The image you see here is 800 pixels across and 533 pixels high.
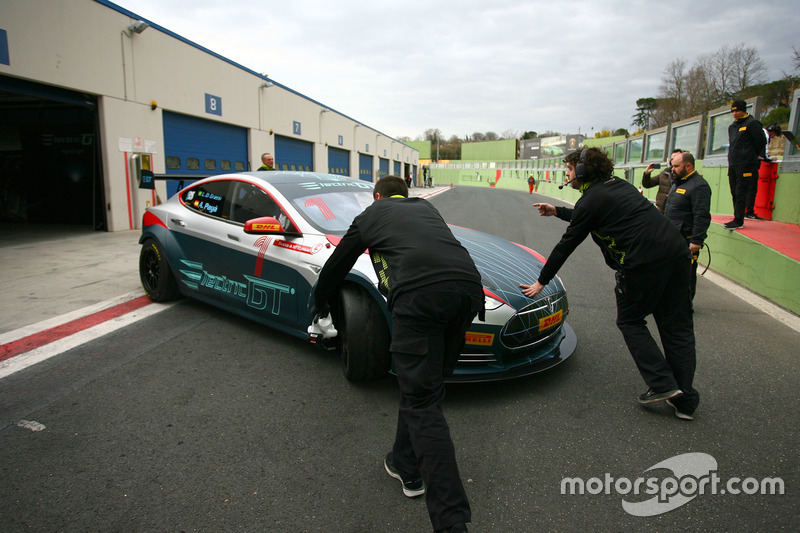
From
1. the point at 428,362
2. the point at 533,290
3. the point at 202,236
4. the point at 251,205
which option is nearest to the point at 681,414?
the point at 533,290

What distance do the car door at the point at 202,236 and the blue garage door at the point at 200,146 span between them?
25.0ft

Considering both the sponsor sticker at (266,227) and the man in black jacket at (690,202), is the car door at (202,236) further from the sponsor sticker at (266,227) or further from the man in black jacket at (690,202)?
the man in black jacket at (690,202)

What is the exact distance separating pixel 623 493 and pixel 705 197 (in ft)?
10.9

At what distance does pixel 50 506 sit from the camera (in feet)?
6.95

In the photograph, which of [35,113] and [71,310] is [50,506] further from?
[35,113]

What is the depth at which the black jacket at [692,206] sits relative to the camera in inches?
175

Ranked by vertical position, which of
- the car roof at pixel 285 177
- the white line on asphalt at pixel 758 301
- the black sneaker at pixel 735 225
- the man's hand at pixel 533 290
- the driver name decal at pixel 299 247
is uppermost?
the car roof at pixel 285 177

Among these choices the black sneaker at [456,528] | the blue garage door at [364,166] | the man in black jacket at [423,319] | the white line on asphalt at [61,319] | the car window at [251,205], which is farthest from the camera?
the blue garage door at [364,166]

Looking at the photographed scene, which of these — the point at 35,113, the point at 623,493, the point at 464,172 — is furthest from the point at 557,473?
the point at 464,172

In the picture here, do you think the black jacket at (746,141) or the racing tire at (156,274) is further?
the black jacket at (746,141)

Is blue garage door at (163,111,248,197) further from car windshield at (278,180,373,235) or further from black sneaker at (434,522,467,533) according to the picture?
black sneaker at (434,522,467,533)

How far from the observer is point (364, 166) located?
115 feet

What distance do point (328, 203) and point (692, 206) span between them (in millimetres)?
3470

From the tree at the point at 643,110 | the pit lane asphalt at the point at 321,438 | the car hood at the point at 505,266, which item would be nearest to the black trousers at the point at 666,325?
the pit lane asphalt at the point at 321,438
